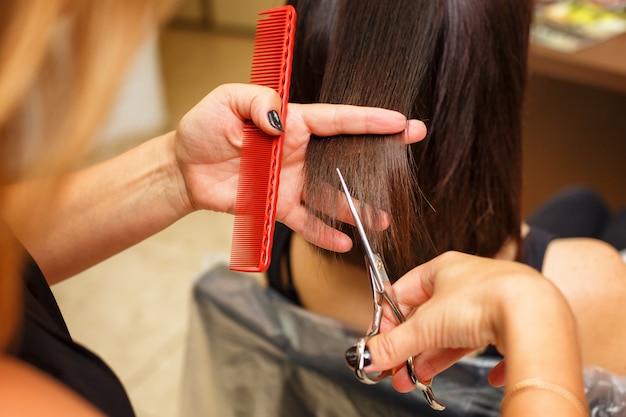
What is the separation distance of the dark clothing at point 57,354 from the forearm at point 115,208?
0.15 m

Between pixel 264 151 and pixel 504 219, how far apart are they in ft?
1.11

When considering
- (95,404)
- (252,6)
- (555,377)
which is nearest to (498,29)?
(555,377)

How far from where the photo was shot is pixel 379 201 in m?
0.61

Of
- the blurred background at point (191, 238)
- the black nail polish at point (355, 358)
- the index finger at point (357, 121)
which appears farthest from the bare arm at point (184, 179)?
the blurred background at point (191, 238)

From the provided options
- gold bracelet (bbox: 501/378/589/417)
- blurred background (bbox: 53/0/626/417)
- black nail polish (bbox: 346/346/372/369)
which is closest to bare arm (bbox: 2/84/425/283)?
black nail polish (bbox: 346/346/372/369)

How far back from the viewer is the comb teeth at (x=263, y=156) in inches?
24.2

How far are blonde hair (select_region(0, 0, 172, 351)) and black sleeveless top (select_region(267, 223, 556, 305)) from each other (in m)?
0.45

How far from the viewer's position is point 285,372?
904mm

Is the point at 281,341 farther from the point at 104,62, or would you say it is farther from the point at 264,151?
the point at 104,62

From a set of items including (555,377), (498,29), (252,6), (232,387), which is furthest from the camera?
(252,6)

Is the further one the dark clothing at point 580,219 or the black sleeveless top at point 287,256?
the dark clothing at point 580,219

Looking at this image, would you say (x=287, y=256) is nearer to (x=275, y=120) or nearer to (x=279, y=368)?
(x=279, y=368)

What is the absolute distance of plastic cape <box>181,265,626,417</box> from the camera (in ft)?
2.67

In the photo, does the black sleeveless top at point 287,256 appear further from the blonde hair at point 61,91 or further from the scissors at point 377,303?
the blonde hair at point 61,91
